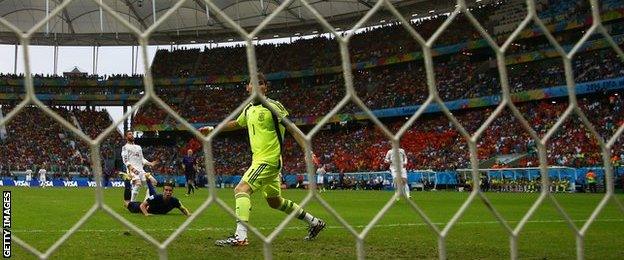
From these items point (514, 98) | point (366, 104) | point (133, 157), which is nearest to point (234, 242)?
point (133, 157)

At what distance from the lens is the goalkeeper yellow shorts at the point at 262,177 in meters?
5.38

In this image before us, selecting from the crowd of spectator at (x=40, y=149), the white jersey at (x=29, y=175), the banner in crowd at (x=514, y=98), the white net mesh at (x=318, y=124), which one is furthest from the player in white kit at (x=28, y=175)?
the white net mesh at (x=318, y=124)

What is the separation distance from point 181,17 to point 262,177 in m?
38.5

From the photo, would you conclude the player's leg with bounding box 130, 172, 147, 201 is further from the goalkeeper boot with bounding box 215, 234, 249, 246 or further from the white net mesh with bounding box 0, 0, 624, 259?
the white net mesh with bounding box 0, 0, 624, 259

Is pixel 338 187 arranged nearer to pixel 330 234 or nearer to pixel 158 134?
pixel 158 134

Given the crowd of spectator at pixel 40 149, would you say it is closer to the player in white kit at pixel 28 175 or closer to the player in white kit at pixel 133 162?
the player in white kit at pixel 28 175

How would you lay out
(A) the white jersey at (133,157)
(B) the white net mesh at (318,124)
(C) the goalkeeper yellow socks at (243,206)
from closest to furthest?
(B) the white net mesh at (318,124) < (C) the goalkeeper yellow socks at (243,206) < (A) the white jersey at (133,157)

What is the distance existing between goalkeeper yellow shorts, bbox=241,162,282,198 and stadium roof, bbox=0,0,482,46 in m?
27.3

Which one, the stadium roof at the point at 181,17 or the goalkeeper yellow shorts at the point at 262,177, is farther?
the stadium roof at the point at 181,17

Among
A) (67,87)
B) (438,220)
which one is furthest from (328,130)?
(438,220)

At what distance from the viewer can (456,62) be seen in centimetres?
3700

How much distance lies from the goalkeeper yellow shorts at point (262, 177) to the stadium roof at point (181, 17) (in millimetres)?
27314

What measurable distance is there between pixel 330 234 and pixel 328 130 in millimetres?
31314

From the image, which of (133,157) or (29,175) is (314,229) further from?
(29,175)
